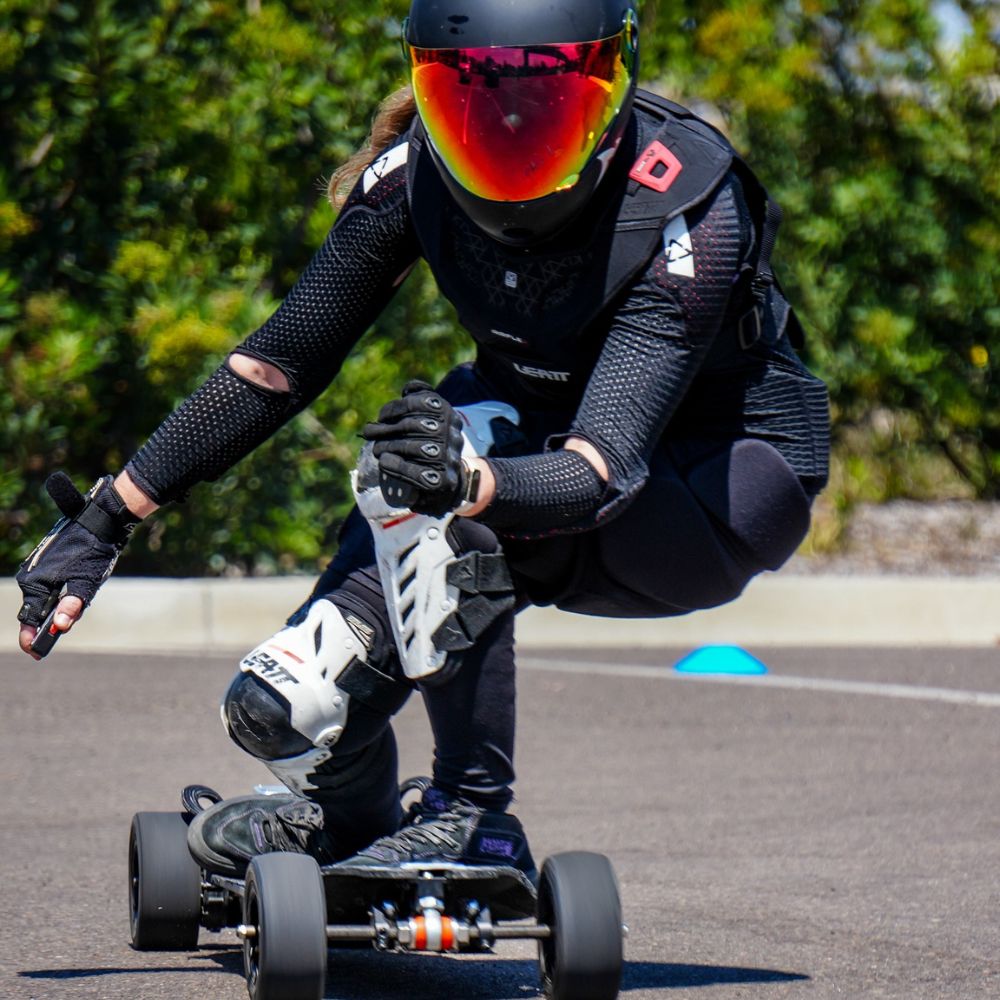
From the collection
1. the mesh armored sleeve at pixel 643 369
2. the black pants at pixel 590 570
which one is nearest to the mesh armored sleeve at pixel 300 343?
the black pants at pixel 590 570

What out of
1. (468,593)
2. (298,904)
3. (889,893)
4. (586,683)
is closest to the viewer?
(298,904)

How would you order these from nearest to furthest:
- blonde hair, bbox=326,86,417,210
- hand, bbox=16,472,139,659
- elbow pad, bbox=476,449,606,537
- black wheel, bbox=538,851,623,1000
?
elbow pad, bbox=476,449,606,537, black wheel, bbox=538,851,623,1000, hand, bbox=16,472,139,659, blonde hair, bbox=326,86,417,210

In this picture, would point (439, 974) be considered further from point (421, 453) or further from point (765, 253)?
point (765, 253)

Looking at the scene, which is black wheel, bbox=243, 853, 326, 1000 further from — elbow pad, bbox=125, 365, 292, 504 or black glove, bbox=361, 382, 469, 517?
elbow pad, bbox=125, 365, 292, 504

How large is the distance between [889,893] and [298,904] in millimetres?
1661

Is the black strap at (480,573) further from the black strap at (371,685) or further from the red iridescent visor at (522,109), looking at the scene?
the red iridescent visor at (522,109)

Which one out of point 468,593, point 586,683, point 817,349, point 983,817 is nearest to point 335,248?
point 468,593

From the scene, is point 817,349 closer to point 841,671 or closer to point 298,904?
point 841,671

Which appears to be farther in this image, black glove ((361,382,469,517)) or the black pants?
the black pants

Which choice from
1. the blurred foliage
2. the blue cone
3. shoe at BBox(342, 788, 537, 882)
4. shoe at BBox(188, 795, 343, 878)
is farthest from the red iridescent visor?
the blurred foliage

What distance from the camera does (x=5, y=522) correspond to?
29.0ft

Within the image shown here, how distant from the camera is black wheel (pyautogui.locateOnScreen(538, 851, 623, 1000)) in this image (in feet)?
8.57

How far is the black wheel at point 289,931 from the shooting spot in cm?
255

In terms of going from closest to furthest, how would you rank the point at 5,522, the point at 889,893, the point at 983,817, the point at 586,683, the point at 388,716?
the point at 388,716 → the point at 889,893 → the point at 983,817 → the point at 586,683 → the point at 5,522
